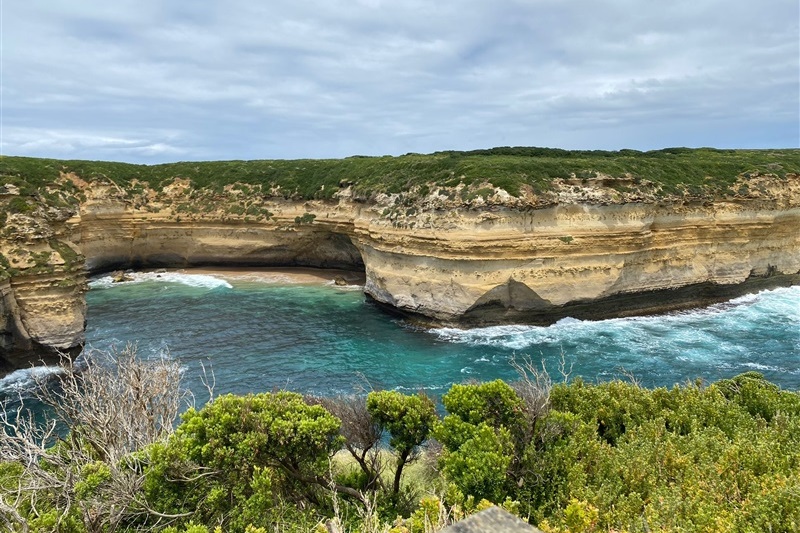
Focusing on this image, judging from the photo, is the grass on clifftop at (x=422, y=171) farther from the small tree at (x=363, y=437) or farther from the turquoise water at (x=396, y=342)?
the small tree at (x=363, y=437)

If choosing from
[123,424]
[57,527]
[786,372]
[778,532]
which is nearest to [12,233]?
[123,424]

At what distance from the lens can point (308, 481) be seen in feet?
32.5

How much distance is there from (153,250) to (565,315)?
35202 millimetres

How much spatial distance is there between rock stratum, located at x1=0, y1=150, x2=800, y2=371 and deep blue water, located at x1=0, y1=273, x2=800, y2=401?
4.81 feet

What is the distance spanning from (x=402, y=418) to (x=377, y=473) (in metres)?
1.41

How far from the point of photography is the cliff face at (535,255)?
2272 cm

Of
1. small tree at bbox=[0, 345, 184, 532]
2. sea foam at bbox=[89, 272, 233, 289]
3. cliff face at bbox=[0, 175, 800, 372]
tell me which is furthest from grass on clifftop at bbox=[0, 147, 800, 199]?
small tree at bbox=[0, 345, 184, 532]

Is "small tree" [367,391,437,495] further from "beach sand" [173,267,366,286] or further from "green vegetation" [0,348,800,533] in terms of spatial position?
"beach sand" [173,267,366,286]

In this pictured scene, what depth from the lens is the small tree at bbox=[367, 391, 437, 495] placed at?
34.2ft

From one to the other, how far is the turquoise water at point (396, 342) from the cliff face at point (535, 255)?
152 centimetres

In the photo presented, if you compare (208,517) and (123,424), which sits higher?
(123,424)

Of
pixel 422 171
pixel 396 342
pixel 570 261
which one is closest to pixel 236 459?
pixel 396 342

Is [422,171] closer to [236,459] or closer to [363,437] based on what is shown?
[363,437]

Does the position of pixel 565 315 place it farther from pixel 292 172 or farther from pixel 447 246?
pixel 292 172
